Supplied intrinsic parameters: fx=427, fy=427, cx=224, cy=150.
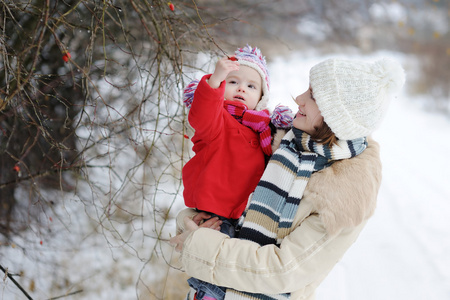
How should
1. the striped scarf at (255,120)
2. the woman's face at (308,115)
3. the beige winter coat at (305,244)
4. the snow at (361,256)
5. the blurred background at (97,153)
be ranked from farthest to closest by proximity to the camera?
1. the snow at (361,256)
2. the blurred background at (97,153)
3. the striped scarf at (255,120)
4. the woman's face at (308,115)
5. the beige winter coat at (305,244)

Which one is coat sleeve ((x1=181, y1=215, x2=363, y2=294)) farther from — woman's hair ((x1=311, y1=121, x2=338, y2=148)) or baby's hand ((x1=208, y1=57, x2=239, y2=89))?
baby's hand ((x1=208, y1=57, x2=239, y2=89))

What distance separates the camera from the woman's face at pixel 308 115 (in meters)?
1.55

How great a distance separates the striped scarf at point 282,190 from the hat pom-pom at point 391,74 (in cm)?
22

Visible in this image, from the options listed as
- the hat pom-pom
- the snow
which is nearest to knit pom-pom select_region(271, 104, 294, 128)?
the hat pom-pom

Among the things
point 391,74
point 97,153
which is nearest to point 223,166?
point 391,74

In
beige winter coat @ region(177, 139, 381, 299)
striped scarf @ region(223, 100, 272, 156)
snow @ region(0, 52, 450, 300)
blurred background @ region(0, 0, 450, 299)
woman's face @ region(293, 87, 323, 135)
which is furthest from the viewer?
snow @ region(0, 52, 450, 300)

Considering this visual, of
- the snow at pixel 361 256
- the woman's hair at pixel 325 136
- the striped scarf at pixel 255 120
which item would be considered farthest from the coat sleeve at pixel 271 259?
the snow at pixel 361 256

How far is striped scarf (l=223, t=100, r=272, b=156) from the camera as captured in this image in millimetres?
1695

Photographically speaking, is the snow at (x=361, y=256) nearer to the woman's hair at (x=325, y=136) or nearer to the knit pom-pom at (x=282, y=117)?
the knit pom-pom at (x=282, y=117)

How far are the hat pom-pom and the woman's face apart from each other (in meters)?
0.24

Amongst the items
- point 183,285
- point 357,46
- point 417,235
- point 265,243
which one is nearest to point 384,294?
point 417,235

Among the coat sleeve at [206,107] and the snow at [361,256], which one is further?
the snow at [361,256]

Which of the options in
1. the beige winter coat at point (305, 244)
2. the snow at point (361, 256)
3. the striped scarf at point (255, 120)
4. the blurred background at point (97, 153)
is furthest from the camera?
the snow at point (361, 256)

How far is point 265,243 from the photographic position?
1535mm
